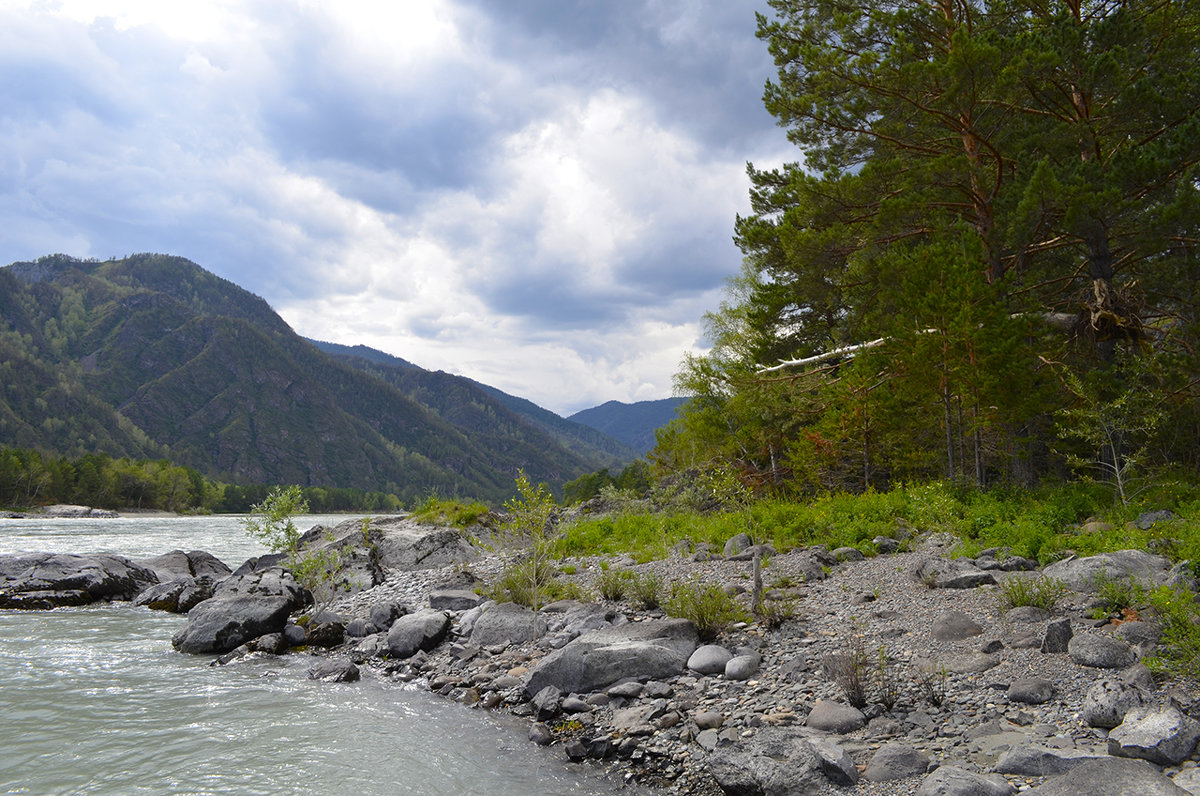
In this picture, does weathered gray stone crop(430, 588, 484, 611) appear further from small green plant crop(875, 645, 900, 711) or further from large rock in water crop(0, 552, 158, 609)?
large rock in water crop(0, 552, 158, 609)

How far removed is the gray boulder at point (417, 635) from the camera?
483 inches

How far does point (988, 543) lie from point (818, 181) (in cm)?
1416

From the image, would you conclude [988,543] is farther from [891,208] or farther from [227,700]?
[227,700]

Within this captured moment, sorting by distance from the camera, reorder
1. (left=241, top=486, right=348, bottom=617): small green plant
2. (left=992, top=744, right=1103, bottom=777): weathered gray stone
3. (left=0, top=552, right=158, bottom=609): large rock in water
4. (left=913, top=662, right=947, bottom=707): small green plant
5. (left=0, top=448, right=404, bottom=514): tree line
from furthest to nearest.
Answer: (left=0, top=448, right=404, bottom=514): tree line → (left=0, top=552, right=158, bottom=609): large rock in water → (left=241, top=486, right=348, bottom=617): small green plant → (left=913, top=662, right=947, bottom=707): small green plant → (left=992, top=744, right=1103, bottom=777): weathered gray stone

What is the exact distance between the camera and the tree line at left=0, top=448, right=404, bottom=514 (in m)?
92.7

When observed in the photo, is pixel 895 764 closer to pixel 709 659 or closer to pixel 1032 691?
pixel 1032 691

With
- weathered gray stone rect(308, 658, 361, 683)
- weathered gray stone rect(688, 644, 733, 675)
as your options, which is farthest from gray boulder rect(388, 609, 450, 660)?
weathered gray stone rect(688, 644, 733, 675)

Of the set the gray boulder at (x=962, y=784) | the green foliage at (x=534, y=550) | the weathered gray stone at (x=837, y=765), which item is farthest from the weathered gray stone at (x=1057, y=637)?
the green foliage at (x=534, y=550)

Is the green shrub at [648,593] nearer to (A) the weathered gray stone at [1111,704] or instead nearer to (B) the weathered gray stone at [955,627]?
(B) the weathered gray stone at [955,627]

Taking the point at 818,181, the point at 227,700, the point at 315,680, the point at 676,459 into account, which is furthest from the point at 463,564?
the point at 676,459

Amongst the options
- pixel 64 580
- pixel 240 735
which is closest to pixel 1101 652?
pixel 240 735

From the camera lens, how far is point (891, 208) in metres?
19.7

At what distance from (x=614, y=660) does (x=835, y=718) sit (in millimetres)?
3286

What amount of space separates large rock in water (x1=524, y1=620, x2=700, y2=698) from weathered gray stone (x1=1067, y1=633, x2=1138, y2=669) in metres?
4.83
